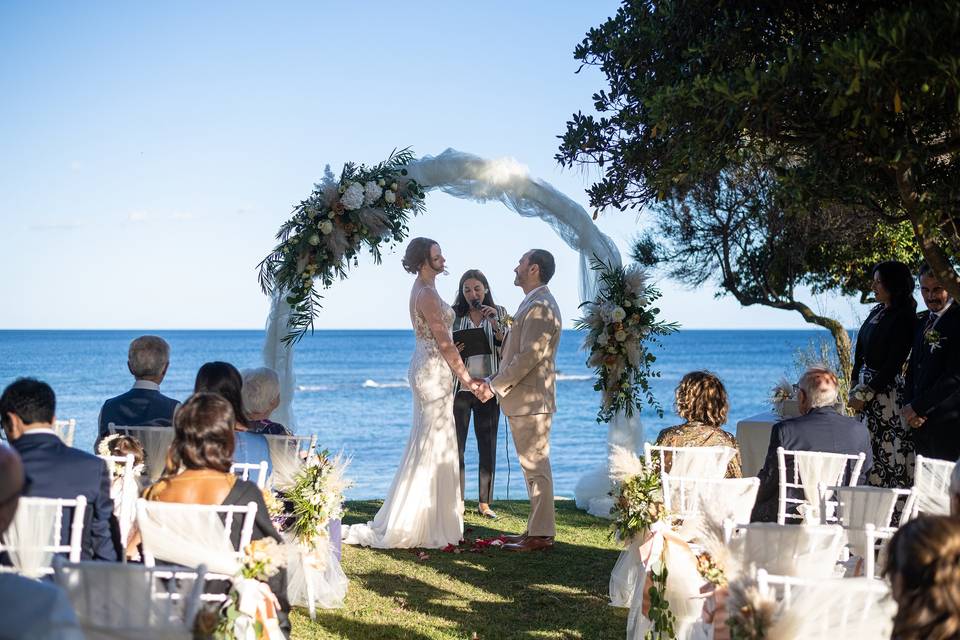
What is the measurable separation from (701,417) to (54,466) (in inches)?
120

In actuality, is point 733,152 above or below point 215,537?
above

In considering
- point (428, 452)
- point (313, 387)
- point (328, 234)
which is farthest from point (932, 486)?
point (313, 387)

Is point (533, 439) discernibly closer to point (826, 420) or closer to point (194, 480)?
point (826, 420)

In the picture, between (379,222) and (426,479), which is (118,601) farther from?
(379,222)

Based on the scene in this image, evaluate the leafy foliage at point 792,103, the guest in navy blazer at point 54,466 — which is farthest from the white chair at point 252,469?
the leafy foliage at point 792,103

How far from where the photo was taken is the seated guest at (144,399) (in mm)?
5160

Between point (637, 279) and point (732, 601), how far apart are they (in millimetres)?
4900

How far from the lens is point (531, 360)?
709 centimetres

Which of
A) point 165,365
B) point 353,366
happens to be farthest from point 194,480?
point 353,366

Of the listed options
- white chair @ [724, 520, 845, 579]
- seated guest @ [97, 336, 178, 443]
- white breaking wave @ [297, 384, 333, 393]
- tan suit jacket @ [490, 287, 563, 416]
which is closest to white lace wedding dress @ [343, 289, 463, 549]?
tan suit jacket @ [490, 287, 563, 416]

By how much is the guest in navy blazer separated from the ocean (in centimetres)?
615

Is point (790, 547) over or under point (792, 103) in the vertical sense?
under

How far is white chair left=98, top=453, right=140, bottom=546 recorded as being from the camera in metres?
4.16

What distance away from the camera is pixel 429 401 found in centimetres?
735
